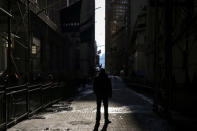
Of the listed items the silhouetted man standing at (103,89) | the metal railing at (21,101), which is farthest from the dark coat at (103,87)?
the metal railing at (21,101)

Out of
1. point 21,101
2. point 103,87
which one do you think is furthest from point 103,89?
point 21,101

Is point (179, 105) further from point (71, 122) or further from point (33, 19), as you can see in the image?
point (33, 19)

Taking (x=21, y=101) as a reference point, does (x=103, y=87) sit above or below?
above

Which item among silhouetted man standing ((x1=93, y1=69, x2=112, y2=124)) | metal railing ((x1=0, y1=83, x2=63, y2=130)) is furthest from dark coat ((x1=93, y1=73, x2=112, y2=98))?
metal railing ((x1=0, y1=83, x2=63, y2=130))

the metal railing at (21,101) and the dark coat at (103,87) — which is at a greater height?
the dark coat at (103,87)

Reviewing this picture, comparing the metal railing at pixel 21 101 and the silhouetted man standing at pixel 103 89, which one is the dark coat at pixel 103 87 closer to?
the silhouetted man standing at pixel 103 89

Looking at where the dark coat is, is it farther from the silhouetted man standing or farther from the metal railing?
the metal railing

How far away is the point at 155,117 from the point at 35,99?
16.5ft

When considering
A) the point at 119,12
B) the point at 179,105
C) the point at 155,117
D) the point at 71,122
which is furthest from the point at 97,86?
the point at 119,12

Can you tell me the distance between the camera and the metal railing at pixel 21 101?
24.2 ft

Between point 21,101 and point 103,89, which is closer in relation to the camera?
point 103,89

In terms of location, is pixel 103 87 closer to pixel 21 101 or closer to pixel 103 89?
pixel 103 89

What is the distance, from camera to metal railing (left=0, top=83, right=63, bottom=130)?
7.38m

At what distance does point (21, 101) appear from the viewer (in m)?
9.07
